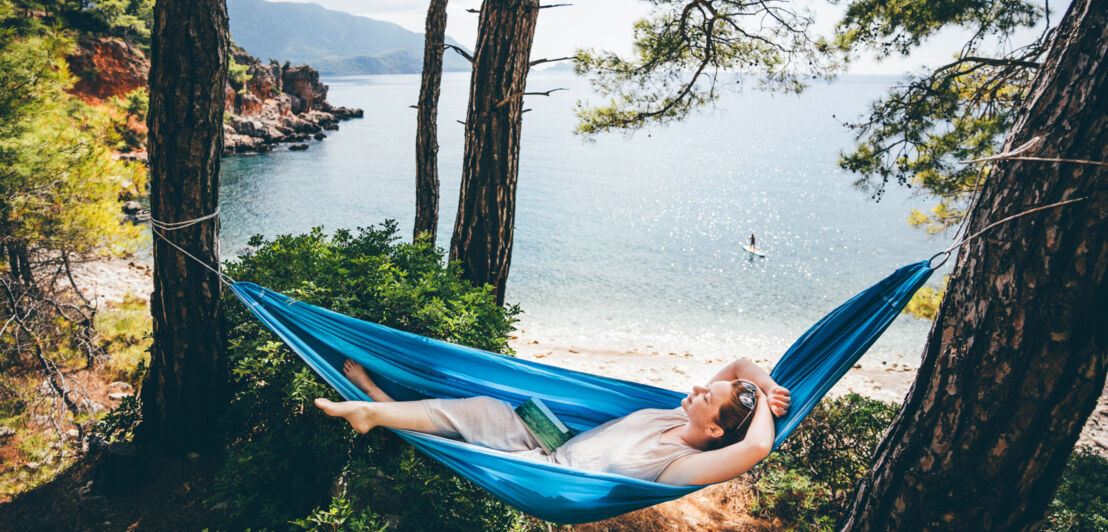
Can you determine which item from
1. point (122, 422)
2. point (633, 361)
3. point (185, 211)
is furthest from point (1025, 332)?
point (633, 361)

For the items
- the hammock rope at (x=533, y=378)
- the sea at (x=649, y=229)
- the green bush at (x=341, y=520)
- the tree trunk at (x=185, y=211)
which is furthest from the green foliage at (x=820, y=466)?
the tree trunk at (x=185, y=211)

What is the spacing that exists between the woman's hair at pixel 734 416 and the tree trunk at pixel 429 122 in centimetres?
372

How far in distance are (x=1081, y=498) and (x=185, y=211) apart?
432cm

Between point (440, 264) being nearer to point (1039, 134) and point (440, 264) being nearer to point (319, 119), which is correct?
point (1039, 134)

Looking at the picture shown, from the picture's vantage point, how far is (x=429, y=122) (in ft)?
16.6

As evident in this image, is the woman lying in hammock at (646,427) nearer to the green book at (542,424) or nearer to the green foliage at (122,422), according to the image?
the green book at (542,424)

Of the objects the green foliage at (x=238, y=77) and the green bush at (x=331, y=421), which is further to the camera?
the green foliage at (x=238, y=77)

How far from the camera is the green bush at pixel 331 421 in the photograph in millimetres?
1849

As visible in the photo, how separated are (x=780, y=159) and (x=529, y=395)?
32.4 m

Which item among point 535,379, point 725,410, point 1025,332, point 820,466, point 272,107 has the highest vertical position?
point 272,107

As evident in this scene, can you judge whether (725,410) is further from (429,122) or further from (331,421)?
(429,122)

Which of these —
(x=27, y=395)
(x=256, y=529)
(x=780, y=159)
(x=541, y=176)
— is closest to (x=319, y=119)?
(x=541, y=176)

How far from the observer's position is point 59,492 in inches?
89.0

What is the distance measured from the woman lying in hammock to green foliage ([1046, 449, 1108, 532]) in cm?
127
